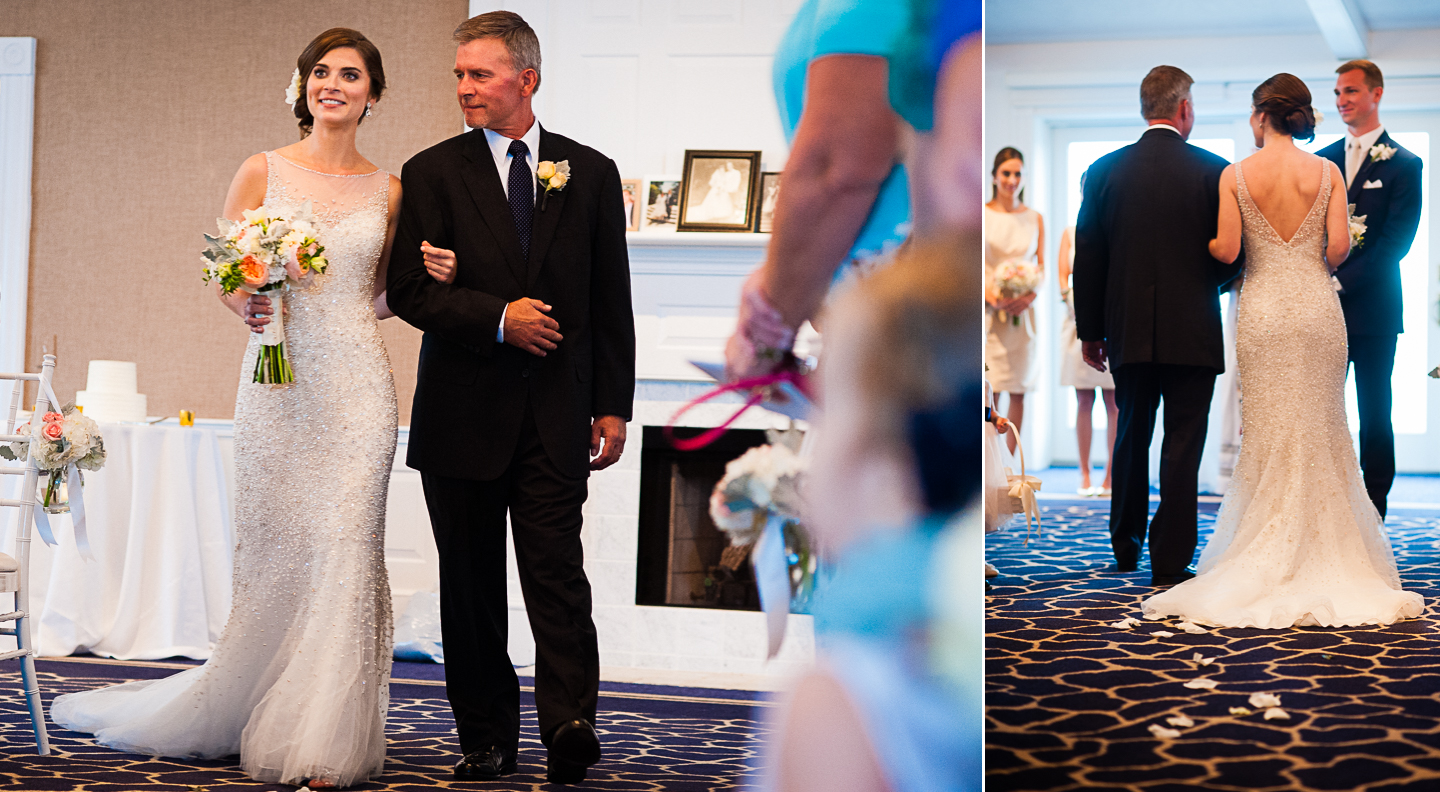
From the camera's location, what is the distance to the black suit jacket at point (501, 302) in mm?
2617

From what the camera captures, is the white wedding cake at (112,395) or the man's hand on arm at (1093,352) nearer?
the man's hand on arm at (1093,352)

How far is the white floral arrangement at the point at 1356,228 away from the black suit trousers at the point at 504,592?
2690 millimetres

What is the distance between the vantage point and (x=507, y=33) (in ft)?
8.68

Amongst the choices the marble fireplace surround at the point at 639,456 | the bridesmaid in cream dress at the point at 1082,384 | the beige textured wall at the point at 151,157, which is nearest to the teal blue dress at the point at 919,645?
the marble fireplace surround at the point at 639,456

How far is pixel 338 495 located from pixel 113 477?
1.90 metres

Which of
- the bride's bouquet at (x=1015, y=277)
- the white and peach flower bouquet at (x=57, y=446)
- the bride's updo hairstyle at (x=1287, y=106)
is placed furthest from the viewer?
the bride's bouquet at (x=1015, y=277)

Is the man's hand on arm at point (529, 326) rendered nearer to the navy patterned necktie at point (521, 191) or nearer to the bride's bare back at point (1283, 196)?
the navy patterned necktie at point (521, 191)

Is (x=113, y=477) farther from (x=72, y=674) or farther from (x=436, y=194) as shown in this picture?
(x=436, y=194)

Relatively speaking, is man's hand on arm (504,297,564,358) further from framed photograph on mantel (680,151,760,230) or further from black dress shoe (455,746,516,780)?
framed photograph on mantel (680,151,760,230)

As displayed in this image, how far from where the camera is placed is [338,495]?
2.88 metres

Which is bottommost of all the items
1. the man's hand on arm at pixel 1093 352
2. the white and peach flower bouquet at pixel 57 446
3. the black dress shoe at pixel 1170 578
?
the black dress shoe at pixel 1170 578

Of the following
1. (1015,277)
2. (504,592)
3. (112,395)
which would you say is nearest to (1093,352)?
(504,592)

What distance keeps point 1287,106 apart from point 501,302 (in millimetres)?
2473

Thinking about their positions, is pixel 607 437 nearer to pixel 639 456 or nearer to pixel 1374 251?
pixel 639 456
